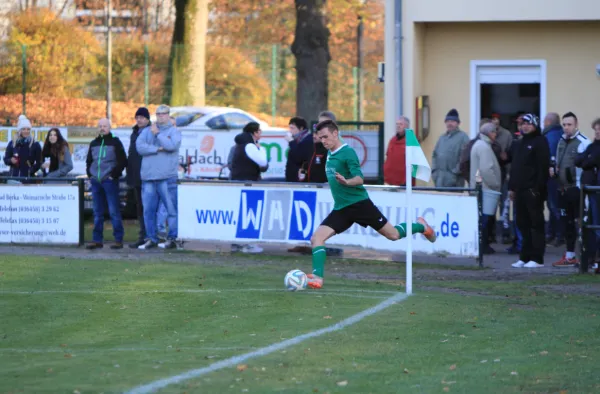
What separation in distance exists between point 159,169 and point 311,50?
406 inches

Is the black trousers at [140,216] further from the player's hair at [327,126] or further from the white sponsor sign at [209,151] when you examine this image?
the player's hair at [327,126]

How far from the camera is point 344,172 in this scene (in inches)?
486

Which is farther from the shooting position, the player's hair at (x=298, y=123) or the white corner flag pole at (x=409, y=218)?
the player's hair at (x=298, y=123)

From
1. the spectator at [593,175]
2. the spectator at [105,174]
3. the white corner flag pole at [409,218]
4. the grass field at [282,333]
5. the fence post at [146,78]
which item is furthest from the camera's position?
the fence post at [146,78]

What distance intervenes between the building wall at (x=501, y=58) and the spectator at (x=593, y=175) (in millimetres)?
5259

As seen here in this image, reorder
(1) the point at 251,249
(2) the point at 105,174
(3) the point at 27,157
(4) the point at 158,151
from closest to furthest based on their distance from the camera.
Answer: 1. (4) the point at 158,151
2. (1) the point at 251,249
3. (2) the point at 105,174
4. (3) the point at 27,157

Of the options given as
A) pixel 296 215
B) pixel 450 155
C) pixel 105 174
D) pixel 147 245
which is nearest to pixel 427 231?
pixel 296 215

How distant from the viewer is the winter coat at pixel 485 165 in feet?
57.7

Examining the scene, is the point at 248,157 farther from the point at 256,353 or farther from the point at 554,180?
the point at 256,353

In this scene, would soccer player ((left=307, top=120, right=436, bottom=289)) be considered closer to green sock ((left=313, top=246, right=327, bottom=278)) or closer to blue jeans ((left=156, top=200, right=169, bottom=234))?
green sock ((left=313, top=246, right=327, bottom=278))

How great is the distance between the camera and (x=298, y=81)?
2792cm

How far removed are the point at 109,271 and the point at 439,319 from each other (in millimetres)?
5514

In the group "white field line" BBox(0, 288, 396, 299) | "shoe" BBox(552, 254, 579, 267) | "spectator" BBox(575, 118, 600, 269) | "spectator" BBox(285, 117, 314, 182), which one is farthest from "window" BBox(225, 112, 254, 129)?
"white field line" BBox(0, 288, 396, 299)

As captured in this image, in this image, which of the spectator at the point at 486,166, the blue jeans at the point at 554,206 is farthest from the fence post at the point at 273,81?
the spectator at the point at 486,166
